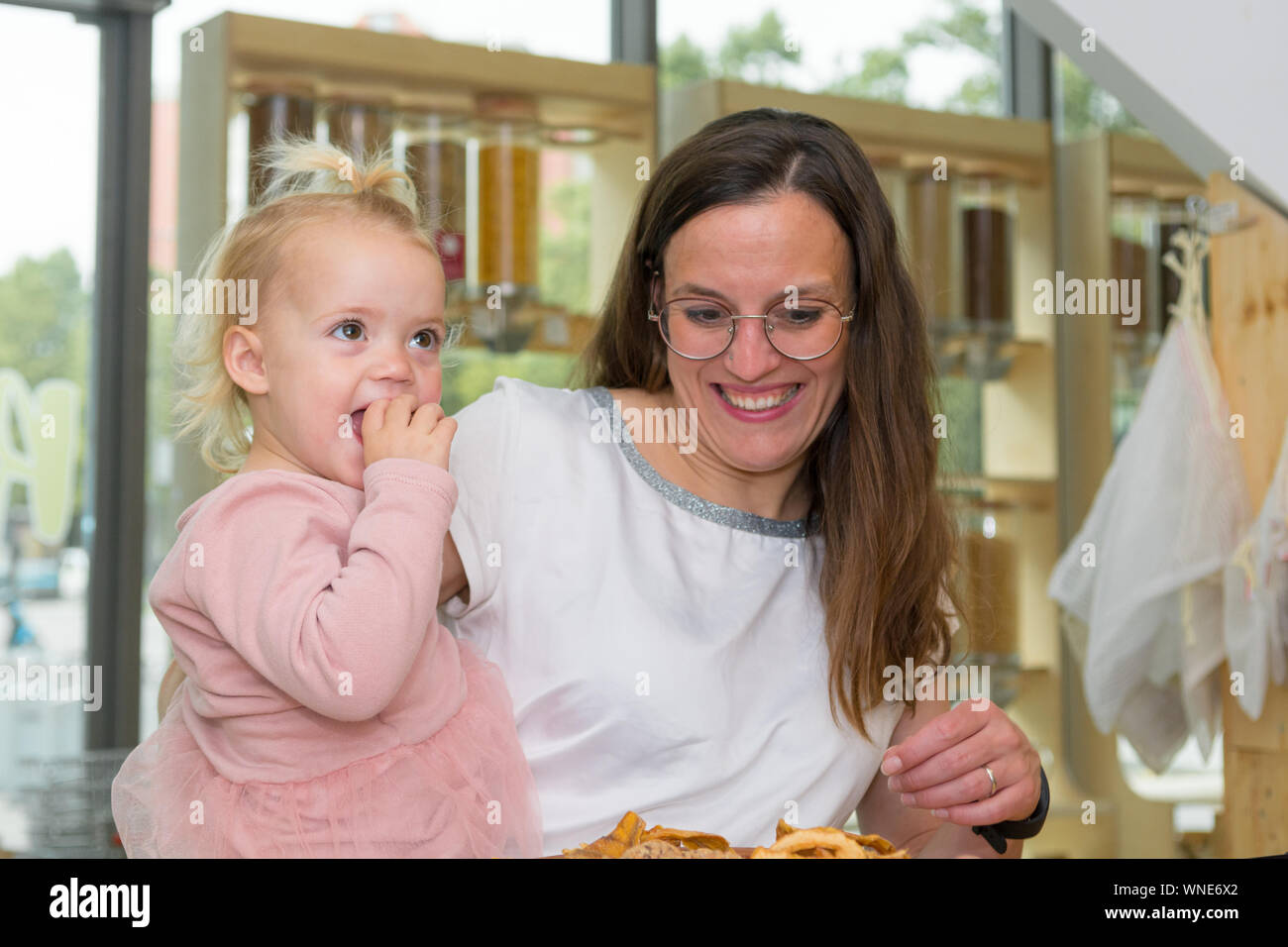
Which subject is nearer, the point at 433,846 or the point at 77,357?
the point at 433,846

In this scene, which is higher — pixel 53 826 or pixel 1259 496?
pixel 1259 496

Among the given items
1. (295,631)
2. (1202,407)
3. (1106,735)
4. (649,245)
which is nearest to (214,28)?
(649,245)

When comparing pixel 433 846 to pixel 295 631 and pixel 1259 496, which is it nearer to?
pixel 295 631

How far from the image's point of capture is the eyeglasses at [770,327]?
3.60 ft

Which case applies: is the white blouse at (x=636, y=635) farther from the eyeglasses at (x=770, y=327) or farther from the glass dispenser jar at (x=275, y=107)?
the glass dispenser jar at (x=275, y=107)

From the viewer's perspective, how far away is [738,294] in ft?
3.57

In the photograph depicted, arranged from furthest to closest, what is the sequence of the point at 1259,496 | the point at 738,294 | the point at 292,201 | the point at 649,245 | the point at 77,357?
the point at 77,357 → the point at 1259,496 → the point at 649,245 → the point at 738,294 → the point at 292,201

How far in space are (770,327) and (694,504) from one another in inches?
7.5

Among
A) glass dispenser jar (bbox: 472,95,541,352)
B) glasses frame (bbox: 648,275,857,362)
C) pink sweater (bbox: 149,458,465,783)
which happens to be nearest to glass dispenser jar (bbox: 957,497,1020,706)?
glass dispenser jar (bbox: 472,95,541,352)

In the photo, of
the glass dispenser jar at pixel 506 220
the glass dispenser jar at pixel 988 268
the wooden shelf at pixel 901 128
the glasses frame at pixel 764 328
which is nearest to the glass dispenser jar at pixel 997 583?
the glass dispenser jar at pixel 988 268

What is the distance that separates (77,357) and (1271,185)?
171 cm

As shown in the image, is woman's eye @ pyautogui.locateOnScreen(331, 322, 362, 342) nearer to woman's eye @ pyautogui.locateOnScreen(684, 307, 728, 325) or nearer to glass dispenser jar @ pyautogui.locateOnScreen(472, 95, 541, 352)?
woman's eye @ pyautogui.locateOnScreen(684, 307, 728, 325)

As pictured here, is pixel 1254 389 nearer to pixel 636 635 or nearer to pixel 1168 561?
pixel 1168 561

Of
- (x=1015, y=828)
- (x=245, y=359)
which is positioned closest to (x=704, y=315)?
(x=245, y=359)
